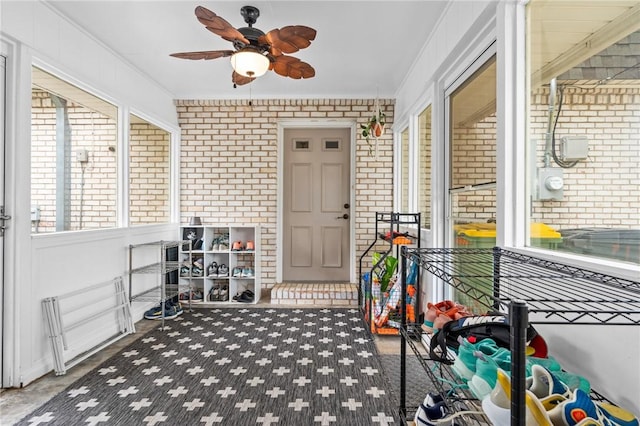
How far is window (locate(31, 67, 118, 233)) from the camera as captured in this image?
2.55 meters

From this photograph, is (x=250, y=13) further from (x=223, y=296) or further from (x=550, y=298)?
(x=223, y=296)

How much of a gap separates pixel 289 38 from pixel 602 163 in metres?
1.84

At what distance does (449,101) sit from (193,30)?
2.06m

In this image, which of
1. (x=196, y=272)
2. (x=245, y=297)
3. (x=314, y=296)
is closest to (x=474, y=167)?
(x=314, y=296)

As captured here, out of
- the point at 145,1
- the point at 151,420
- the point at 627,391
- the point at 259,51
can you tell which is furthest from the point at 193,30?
the point at 627,391

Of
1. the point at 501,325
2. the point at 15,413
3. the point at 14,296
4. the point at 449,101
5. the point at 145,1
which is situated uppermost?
the point at 145,1

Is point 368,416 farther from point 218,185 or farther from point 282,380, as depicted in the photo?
point 218,185

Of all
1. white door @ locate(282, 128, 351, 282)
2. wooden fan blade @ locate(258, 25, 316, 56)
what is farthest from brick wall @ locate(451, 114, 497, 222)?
white door @ locate(282, 128, 351, 282)

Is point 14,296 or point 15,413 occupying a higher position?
point 14,296

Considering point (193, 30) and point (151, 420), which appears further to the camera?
point (193, 30)

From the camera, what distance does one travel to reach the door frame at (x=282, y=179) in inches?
187

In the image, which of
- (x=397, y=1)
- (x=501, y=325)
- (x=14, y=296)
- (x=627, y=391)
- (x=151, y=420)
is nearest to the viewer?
(x=627, y=391)

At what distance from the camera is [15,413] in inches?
79.2

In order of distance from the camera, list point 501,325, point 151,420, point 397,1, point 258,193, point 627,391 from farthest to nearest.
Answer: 1. point 258,193
2. point 397,1
3. point 151,420
4. point 501,325
5. point 627,391
